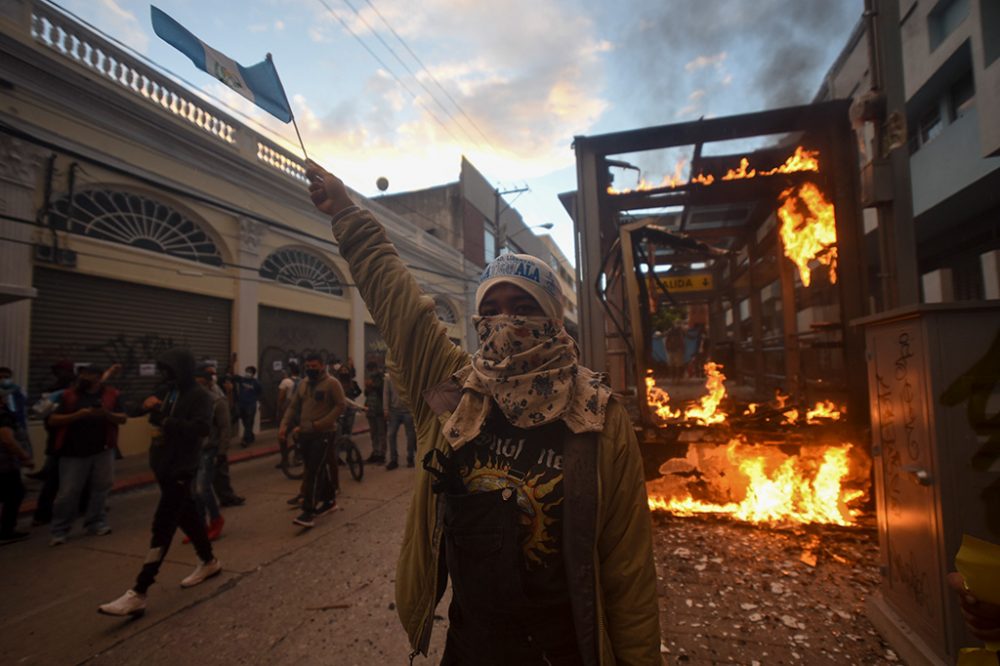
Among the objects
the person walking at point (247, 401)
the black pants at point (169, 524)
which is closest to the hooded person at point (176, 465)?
the black pants at point (169, 524)

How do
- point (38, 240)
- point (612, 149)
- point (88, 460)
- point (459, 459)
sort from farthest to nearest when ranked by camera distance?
point (38, 240)
point (612, 149)
point (88, 460)
point (459, 459)

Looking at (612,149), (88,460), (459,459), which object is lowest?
(88,460)

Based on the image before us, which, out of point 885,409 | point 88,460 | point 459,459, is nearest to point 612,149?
point 885,409

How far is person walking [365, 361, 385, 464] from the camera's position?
8.80 meters

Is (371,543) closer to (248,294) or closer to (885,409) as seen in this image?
(885,409)

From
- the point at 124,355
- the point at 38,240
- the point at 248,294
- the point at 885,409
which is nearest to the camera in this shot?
the point at 885,409

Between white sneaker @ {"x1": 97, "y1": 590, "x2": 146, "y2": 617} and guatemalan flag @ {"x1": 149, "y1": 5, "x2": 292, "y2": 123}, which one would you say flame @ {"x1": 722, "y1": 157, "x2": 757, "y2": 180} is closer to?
guatemalan flag @ {"x1": 149, "y1": 5, "x2": 292, "y2": 123}

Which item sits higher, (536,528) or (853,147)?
(853,147)

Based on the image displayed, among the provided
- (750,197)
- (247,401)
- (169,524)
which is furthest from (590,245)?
(247,401)

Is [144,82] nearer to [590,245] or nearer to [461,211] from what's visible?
[590,245]

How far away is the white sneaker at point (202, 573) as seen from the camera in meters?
3.88

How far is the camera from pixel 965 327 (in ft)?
7.95

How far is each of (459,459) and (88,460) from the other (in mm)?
5874

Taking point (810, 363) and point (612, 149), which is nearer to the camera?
point (612, 149)
